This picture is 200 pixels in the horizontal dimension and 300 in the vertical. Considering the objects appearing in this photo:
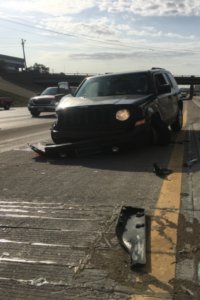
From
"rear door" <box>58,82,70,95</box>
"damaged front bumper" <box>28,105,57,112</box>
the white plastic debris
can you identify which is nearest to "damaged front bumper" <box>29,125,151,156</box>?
"rear door" <box>58,82,70,95</box>

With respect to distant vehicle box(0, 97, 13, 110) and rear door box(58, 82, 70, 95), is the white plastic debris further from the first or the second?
distant vehicle box(0, 97, 13, 110)

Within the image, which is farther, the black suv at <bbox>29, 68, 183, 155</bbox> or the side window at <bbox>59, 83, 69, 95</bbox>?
the side window at <bbox>59, 83, 69, 95</bbox>

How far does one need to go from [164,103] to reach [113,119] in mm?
1984

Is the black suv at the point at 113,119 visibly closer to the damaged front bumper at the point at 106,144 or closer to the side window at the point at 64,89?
the damaged front bumper at the point at 106,144

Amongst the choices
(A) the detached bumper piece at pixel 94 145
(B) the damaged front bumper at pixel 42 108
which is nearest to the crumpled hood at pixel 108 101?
(A) the detached bumper piece at pixel 94 145

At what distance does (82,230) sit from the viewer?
2.81 m

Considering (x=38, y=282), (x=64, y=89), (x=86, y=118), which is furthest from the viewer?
(x=64, y=89)

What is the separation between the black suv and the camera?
5.93 metres

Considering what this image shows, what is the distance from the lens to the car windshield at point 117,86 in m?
7.07

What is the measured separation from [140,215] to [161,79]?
18.7 ft

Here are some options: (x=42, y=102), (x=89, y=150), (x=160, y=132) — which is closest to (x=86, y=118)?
(x=89, y=150)

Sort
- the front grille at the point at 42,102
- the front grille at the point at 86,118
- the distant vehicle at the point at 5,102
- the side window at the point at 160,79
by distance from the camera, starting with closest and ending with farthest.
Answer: the front grille at the point at 86,118, the side window at the point at 160,79, the front grille at the point at 42,102, the distant vehicle at the point at 5,102

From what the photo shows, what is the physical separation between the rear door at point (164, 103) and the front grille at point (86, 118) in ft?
Result: 5.21

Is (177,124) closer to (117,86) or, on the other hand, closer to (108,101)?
(117,86)
